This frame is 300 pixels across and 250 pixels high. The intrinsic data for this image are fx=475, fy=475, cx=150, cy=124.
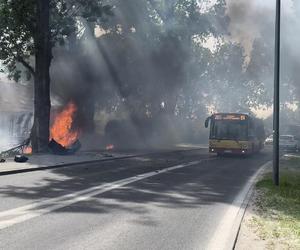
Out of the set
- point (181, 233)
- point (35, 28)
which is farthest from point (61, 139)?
point (181, 233)

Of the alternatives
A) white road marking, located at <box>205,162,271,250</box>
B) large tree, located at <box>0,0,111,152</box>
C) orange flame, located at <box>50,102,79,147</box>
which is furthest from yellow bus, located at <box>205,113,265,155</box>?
white road marking, located at <box>205,162,271,250</box>

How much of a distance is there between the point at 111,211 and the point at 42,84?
60.2 feet

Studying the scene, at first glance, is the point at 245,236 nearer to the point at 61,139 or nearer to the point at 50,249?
the point at 50,249

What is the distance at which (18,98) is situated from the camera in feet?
180

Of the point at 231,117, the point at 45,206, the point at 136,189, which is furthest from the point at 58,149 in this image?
the point at 45,206

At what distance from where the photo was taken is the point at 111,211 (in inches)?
348

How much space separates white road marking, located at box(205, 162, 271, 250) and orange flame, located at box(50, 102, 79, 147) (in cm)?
2741

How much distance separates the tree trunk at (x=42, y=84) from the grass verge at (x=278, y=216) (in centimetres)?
1541

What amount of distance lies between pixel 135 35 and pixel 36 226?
117 ft

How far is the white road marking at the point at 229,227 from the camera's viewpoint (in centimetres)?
646

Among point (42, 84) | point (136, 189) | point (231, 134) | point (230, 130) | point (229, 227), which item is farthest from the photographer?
point (230, 130)

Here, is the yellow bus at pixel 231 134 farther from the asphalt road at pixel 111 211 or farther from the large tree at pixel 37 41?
the asphalt road at pixel 111 211

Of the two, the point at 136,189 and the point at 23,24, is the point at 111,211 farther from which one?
the point at 23,24

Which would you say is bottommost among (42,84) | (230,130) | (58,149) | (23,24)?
(58,149)
